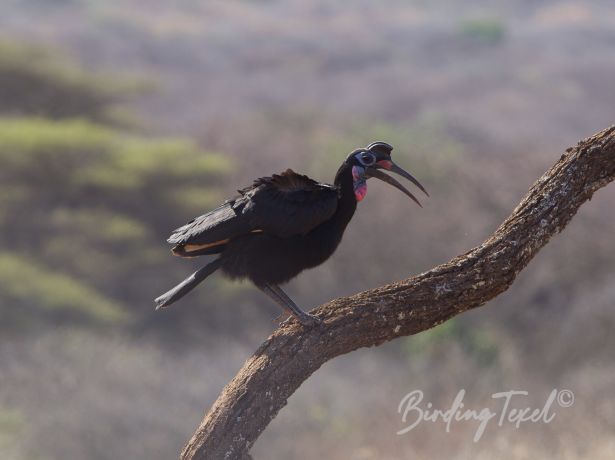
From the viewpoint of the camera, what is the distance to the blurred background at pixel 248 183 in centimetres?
1422

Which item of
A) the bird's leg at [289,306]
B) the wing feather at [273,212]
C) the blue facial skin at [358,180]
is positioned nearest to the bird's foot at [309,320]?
the bird's leg at [289,306]

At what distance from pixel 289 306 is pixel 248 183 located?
52.1 feet

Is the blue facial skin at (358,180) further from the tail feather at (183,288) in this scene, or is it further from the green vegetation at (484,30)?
the green vegetation at (484,30)

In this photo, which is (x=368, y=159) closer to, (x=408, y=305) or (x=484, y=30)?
(x=408, y=305)

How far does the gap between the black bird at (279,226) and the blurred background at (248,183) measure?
256 inches

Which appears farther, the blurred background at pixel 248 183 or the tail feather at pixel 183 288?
the blurred background at pixel 248 183

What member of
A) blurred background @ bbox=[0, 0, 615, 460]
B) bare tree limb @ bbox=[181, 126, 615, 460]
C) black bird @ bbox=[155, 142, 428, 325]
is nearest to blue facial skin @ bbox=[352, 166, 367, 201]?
Answer: black bird @ bbox=[155, 142, 428, 325]

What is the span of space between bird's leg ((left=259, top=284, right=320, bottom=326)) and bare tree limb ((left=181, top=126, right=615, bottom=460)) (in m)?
0.05

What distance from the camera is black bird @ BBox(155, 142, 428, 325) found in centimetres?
587

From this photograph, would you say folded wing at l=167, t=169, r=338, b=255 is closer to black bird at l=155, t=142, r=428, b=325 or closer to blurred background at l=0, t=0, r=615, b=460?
black bird at l=155, t=142, r=428, b=325

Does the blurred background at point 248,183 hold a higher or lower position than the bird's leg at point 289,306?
higher

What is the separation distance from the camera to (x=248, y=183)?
2169 centimetres

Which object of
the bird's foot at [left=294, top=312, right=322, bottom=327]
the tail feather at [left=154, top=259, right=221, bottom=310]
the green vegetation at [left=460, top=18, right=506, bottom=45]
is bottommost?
the bird's foot at [left=294, top=312, right=322, bottom=327]

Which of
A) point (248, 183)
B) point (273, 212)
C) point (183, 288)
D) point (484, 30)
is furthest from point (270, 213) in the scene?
point (484, 30)
